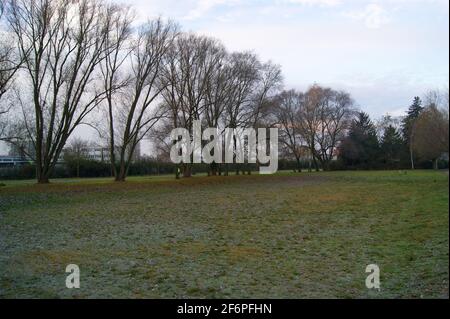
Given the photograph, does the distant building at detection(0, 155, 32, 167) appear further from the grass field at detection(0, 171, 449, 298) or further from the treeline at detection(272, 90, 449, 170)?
the grass field at detection(0, 171, 449, 298)

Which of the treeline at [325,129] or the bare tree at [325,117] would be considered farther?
the bare tree at [325,117]

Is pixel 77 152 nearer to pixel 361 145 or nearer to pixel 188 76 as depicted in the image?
pixel 188 76

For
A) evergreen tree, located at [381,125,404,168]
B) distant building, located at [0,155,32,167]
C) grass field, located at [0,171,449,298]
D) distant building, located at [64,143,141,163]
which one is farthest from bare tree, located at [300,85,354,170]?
grass field, located at [0,171,449,298]

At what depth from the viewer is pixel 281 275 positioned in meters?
6.56

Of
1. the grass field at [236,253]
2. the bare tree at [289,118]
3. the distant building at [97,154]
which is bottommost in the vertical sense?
the grass field at [236,253]

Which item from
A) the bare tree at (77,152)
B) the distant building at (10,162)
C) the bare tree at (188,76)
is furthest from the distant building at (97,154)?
the bare tree at (188,76)

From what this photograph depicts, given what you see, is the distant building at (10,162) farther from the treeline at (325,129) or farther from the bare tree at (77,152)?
the treeline at (325,129)

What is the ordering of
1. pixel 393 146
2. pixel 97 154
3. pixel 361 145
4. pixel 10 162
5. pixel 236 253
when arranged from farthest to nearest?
1. pixel 97 154
2. pixel 361 145
3. pixel 10 162
4. pixel 393 146
5. pixel 236 253

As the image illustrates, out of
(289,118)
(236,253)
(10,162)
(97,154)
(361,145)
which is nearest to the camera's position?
(236,253)

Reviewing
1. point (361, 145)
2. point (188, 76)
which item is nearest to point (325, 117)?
point (361, 145)

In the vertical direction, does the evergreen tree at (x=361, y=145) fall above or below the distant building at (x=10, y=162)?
above

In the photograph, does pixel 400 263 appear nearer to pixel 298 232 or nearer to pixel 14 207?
pixel 298 232

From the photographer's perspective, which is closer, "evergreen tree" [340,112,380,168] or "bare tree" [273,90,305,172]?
"evergreen tree" [340,112,380,168]
